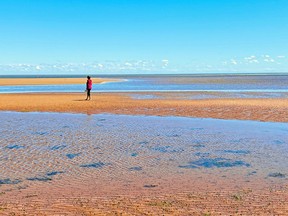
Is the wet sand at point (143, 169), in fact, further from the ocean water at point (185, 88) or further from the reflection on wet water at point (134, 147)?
the ocean water at point (185, 88)

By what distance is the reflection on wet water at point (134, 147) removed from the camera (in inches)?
415

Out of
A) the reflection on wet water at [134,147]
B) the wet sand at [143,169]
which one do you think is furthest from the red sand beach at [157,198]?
the reflection on wet water at [134,147]

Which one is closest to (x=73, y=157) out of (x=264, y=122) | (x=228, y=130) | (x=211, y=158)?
(x=211, y=158)

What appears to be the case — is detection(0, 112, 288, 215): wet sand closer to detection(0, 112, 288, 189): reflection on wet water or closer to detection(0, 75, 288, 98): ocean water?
detection(0, 112, 288, 189): reflection on wet water

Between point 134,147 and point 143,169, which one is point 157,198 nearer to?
point 143,169

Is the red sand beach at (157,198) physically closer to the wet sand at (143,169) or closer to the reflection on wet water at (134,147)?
the wet sand at (143,169)

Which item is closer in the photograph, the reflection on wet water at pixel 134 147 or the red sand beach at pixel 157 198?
the red sand beach at pixel 157 198

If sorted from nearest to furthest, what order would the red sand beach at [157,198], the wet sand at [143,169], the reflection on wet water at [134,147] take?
the red sand beach at [157,198]
the wet sand at [143,169]
the reflection on wet water at [134,147]

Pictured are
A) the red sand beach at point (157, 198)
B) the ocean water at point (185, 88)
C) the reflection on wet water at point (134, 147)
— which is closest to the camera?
the red sand beach at point (157, 198)

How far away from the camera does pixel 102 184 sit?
362 inches

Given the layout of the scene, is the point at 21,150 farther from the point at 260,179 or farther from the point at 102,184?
the point at 260,179

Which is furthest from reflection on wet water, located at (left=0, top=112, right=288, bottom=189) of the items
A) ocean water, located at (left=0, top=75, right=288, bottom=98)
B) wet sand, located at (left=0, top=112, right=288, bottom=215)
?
ocean water, located at (left=0, top=75, right=288, bottom=98)

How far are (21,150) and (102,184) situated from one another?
5.04 meters

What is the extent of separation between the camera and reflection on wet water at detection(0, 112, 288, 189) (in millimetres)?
10547
